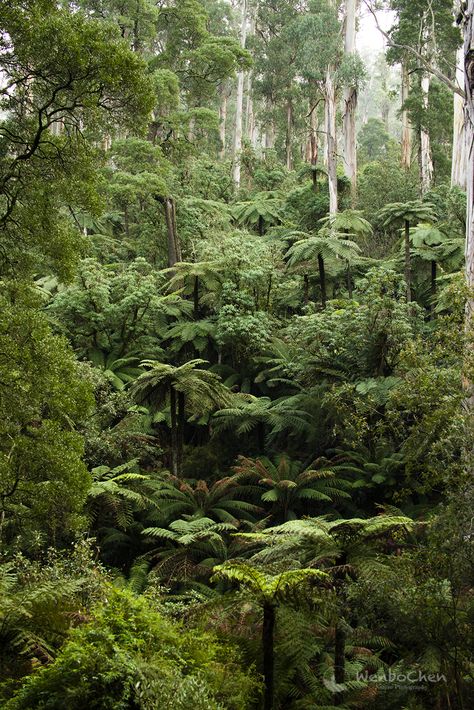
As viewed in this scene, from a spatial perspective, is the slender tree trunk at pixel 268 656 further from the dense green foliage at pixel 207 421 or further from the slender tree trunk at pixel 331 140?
the slender tree trunk at pixel 331 140

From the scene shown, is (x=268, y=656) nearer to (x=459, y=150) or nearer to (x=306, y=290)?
A: (x=306, y=290)

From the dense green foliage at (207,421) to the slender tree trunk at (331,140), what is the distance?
59 cm

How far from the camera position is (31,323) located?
20.3ft

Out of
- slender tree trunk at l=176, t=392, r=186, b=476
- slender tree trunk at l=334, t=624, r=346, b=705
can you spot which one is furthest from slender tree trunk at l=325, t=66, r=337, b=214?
slender tree trunk at l=334, t=624, r=346, b=705

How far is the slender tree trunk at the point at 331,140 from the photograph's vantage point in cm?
1912

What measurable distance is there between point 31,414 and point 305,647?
322 centimetres

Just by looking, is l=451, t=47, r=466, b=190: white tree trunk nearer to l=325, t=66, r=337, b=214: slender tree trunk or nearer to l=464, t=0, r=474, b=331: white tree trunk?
l=325, t=66, r=337, b=214: slender tree trunk

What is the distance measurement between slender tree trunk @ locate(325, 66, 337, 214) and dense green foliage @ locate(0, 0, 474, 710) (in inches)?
23.2

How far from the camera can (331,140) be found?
66.2ft

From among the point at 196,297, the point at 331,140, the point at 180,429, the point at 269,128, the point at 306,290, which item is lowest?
the point at 180,429

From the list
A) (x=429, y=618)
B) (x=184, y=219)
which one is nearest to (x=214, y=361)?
(x=184, y=219)

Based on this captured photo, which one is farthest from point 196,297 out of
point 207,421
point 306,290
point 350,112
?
point 350,112

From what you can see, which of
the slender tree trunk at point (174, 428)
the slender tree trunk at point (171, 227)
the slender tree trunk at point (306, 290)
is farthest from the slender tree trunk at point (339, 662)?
the slender tree trunk at point (171, 227)

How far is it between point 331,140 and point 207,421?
1104 centimetres
